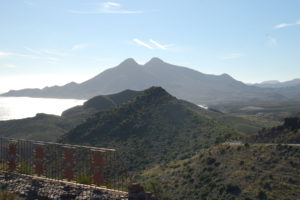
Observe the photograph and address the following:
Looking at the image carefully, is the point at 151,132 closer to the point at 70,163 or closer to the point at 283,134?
the point at 283,134

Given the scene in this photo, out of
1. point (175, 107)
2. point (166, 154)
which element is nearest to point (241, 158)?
point (166, 154)

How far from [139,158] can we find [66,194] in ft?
143

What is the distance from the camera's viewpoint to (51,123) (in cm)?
11644

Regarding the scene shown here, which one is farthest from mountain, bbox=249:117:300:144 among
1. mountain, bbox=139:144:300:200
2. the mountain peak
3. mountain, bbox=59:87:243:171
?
the mountain peak

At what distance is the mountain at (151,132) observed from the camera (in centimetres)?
5682

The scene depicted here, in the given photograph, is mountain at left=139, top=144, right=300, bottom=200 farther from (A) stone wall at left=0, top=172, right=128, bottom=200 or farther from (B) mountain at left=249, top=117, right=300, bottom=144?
(A) stone wall at left=0, top=172, right=128, bottom=200

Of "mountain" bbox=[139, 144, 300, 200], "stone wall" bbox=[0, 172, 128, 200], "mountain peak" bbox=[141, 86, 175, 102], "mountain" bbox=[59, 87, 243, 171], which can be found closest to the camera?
"stone wall" bbox=[0, 172, 128, 200]

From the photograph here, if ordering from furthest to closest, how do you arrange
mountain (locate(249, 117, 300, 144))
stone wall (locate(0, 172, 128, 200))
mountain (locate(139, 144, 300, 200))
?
mountain (locate(249, 117, 300, 144)) → mountain (locate(139, 144, 300, 200)) → stone wall (locate(0, 172, 128, 200))

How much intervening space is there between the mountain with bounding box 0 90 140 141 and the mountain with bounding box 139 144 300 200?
55575 millimetres

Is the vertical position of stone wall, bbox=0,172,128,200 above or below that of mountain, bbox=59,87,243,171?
above

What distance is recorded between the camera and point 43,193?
1275 centimetres

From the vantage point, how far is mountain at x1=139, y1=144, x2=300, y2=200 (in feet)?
102

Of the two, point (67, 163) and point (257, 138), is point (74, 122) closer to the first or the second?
point (257, 138)

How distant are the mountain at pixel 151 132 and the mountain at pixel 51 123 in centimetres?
2203
